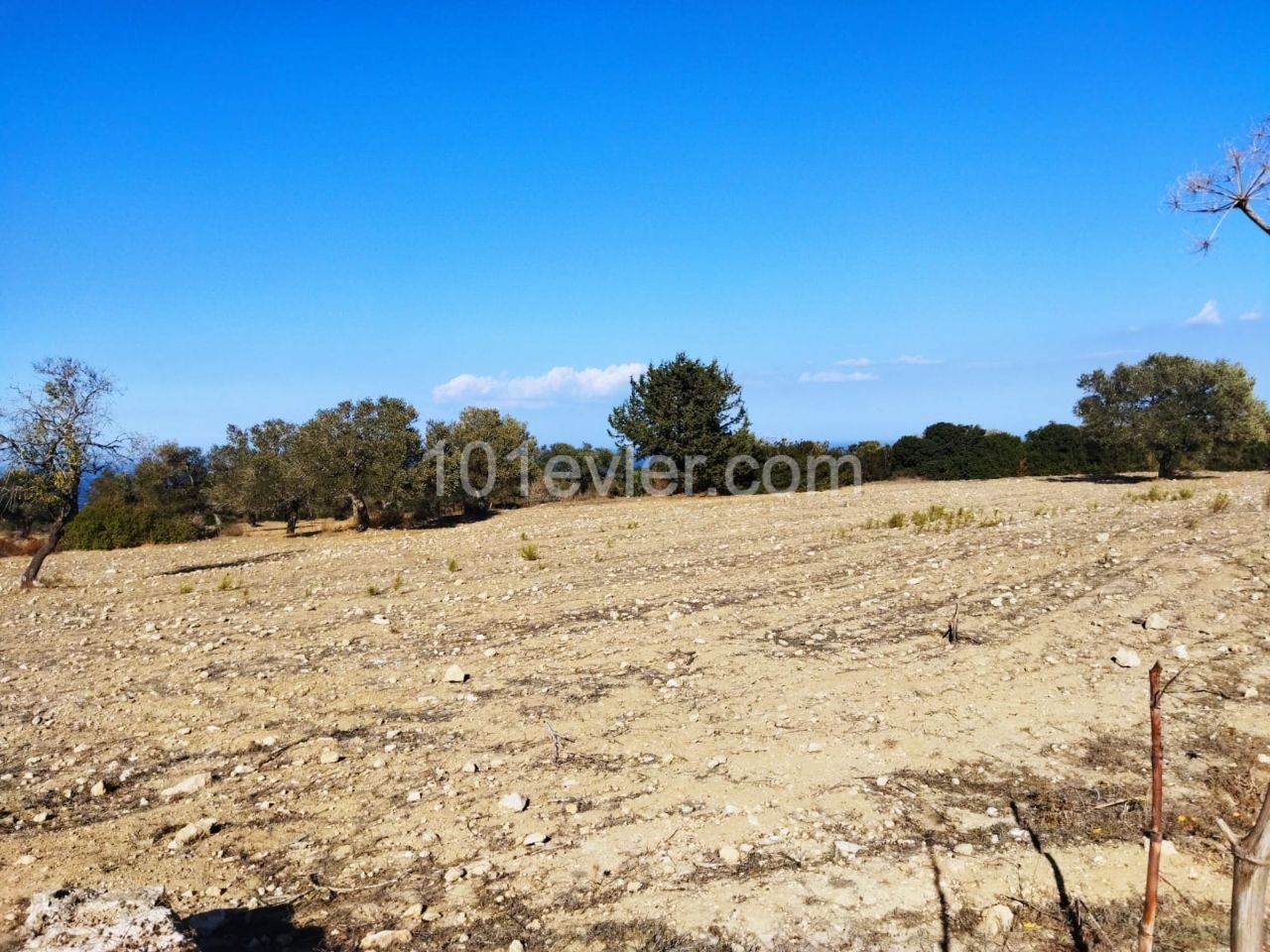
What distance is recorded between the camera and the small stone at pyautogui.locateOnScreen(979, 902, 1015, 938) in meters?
3.36

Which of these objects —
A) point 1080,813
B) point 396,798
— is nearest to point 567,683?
point 396,798

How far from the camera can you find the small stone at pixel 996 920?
3363 millimetres

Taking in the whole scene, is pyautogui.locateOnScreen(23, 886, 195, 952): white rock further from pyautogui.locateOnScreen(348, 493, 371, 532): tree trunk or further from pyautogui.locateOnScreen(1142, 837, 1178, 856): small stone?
pyautogui.locateOnScreen(348, 493, 371, 532): tree trunk

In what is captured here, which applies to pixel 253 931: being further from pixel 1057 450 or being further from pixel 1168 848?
pixel 1057 450

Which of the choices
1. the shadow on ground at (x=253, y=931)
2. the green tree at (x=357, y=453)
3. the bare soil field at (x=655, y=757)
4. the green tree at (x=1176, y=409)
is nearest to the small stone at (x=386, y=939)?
the bare soil field at (x=655, y=757)

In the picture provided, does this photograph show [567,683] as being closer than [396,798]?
No

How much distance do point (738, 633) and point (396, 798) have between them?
4.17 meters

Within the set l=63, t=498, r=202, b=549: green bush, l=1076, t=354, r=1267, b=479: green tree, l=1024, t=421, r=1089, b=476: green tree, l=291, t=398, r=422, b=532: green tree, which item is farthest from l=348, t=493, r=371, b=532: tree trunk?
l=1024, t=421, r=1089, b=476: green tree

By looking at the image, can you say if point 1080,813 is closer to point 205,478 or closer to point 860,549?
point 860,549

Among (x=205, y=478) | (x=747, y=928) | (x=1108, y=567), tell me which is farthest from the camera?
(x=205, y=478)

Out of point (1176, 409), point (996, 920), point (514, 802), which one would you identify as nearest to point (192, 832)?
point (514, 802)

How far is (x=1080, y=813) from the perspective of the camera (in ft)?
14.0

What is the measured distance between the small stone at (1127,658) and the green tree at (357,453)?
19.3 m

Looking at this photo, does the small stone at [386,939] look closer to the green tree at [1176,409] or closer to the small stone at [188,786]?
the small stone at [188,786]
